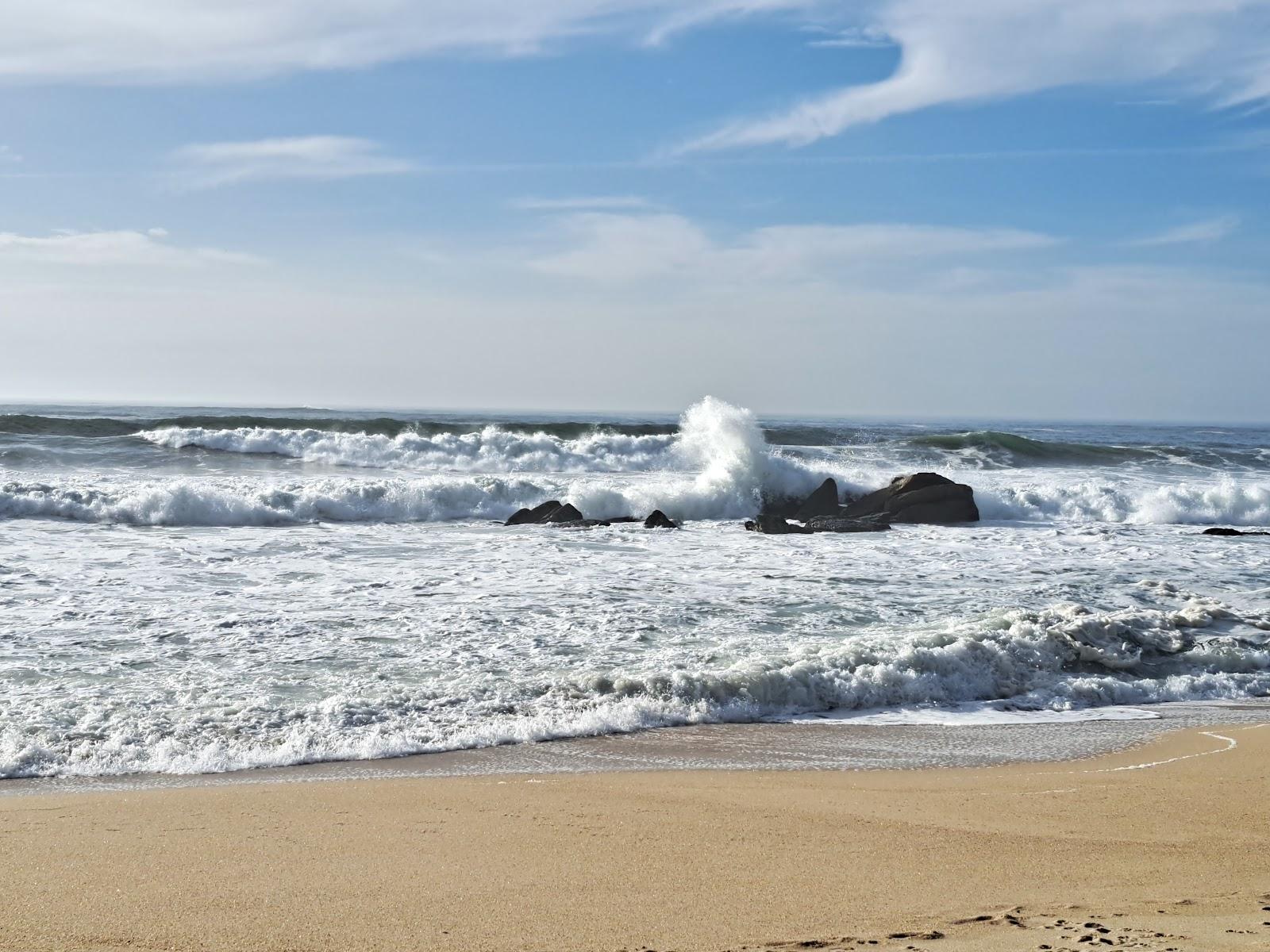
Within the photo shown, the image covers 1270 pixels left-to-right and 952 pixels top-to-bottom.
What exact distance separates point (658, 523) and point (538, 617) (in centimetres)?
674

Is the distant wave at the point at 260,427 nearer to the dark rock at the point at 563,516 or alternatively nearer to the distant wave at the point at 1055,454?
the distant wave at the point at 1055,454

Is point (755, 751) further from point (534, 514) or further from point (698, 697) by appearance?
point (534, 514)

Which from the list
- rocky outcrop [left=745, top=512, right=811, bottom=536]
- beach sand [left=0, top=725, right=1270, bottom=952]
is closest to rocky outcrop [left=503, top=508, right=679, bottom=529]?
rocky outcrop [left=745, top=512, right=811, bottom=536]

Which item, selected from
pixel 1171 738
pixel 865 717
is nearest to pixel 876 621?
pixel 865 717

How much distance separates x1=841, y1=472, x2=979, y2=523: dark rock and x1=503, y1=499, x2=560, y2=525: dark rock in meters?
4.67

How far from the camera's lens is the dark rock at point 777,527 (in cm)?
1442

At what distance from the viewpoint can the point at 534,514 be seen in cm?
1547

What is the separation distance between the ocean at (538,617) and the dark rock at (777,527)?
1.45ft

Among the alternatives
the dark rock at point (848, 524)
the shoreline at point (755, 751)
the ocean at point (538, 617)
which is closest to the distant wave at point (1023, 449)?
the ocean at point (538, 617)

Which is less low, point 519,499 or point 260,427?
point 260,427

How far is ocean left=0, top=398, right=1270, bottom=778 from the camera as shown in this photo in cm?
582

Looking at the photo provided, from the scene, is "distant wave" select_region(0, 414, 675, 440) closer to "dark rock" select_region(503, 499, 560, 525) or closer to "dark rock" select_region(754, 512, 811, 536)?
"dark rock" select_region(503, 499, 560, 525)

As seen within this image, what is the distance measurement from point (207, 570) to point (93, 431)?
2166 cm

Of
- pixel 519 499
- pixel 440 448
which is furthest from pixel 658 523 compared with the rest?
pixel 440 448
